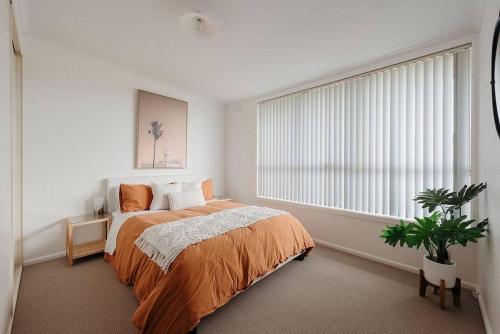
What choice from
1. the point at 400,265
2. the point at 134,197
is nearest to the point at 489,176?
the point at 400,265

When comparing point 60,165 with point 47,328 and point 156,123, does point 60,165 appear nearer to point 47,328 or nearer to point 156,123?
point 156,123

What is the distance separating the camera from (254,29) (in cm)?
206

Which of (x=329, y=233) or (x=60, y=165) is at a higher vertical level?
(x=60, y=165)

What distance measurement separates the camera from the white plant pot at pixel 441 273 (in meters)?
1.75

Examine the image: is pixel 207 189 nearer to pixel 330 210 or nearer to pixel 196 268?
pixel 330 210

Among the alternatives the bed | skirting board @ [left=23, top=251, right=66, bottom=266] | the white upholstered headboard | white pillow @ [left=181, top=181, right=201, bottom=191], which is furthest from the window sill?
skirting board @ [left=23, top=251, right=66, bottom=266]

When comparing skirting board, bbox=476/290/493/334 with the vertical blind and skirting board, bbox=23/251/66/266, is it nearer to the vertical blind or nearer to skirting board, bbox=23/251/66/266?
the vertical blind

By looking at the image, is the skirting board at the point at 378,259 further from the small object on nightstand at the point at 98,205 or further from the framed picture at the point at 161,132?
the small object on nightstand at the point at 98,205

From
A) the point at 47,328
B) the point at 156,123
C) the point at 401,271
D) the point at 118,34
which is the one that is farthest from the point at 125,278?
the point at 401,271

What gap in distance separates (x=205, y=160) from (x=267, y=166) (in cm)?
125

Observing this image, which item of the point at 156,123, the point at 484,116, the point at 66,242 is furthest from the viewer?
the point at 156,123

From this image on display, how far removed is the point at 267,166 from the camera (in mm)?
3902

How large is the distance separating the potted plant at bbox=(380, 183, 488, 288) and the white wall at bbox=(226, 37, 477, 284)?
0.50 meters

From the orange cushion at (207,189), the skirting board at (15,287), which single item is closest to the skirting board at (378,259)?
the orange cushion at (207,189)
